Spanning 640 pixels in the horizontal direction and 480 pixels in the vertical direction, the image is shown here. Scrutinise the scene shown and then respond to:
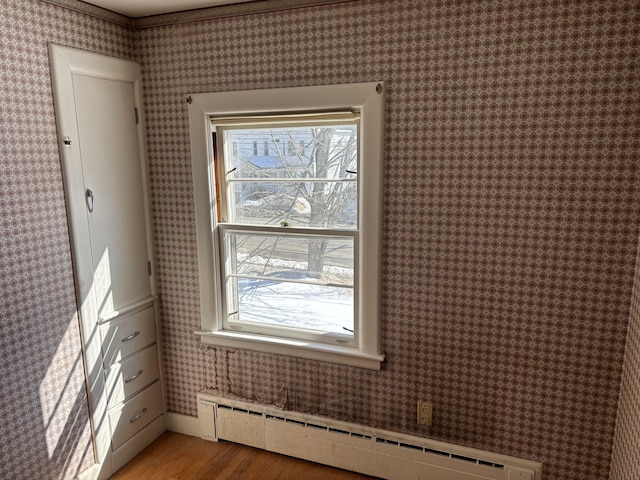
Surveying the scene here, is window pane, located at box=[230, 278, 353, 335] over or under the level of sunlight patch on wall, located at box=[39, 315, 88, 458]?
over

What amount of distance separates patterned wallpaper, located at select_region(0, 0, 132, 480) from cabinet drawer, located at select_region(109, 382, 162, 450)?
247mm

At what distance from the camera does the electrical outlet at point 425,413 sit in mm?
2281

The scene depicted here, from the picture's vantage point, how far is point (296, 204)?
2.43m

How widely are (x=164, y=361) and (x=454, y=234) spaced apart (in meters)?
1.92

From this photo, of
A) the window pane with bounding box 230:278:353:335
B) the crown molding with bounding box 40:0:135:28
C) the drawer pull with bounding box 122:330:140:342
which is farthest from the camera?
the drawer pull with bounding box 122:330:140:342

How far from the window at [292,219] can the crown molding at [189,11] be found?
0.38m

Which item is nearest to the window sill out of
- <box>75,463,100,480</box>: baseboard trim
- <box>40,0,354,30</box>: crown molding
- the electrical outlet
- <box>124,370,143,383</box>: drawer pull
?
the electrical outlet

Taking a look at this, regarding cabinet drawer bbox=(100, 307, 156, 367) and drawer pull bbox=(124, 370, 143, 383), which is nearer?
cabinet drawer bbox=(100, 307, 156, 367)

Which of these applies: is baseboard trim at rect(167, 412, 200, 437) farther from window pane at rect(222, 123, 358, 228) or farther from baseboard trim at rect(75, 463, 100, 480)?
window pane at rect(222, 123, 358, 228)

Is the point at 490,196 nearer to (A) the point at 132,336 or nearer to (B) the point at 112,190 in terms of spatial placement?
(B) the point at 112,190

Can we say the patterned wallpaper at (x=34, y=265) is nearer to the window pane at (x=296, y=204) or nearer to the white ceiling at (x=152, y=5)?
the white ceiling at (x=152, y=5)

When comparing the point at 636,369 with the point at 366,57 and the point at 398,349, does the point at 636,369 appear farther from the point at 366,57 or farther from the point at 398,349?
the point at 366,57

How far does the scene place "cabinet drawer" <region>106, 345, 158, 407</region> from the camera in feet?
8.18

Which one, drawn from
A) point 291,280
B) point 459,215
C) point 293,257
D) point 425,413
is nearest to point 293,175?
point 293,257
